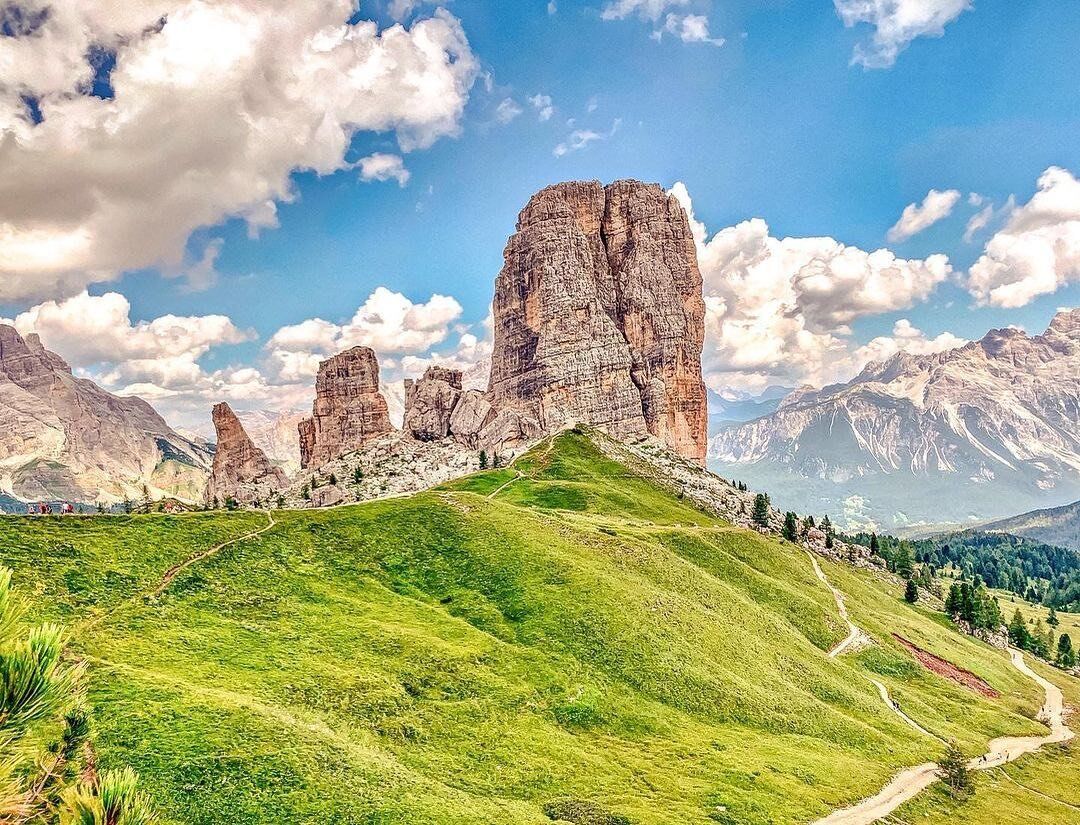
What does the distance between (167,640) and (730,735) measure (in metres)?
51.2

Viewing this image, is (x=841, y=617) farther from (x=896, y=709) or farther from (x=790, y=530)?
(x=790, y=530)

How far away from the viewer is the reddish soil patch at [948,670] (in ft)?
338

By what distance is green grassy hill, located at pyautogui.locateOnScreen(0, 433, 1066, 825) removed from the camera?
1492 inches

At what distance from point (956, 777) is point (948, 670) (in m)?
52.2

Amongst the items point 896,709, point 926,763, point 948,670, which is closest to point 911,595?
point 948,670

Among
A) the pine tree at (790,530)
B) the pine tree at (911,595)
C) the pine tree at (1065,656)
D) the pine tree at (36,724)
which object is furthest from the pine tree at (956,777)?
the pine tree at (1065,656)

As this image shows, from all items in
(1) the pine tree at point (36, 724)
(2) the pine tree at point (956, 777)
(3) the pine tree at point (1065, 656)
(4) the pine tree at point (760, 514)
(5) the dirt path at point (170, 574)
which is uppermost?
(4) the pine tree at point (760, 514)

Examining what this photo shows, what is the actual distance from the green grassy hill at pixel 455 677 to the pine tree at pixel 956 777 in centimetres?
439

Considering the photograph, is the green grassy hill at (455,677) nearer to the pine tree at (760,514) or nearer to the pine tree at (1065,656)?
the pine tree at (1065,656)

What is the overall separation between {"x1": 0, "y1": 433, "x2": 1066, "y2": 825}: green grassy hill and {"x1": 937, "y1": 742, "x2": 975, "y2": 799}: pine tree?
4.39 meters

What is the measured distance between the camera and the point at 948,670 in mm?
105875

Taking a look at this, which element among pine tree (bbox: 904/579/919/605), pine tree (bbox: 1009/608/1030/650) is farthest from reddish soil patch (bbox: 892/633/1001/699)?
pine tree (bbox: 1009/608/1030/650)

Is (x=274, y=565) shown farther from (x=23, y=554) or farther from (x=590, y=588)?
(x=590, y=588)

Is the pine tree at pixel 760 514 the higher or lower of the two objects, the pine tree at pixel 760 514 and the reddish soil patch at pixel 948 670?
the higher
